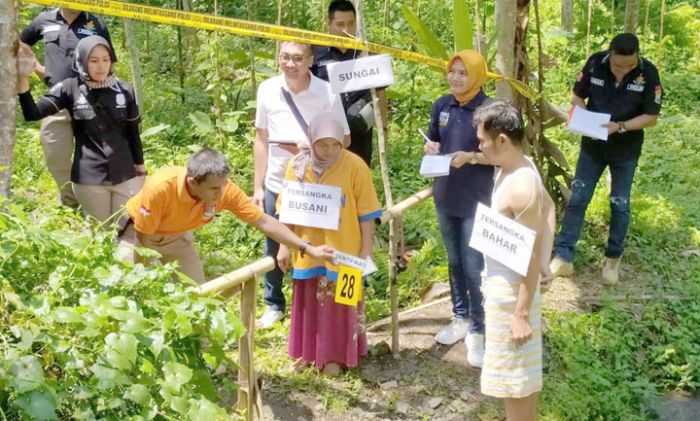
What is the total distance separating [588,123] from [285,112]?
203 cm

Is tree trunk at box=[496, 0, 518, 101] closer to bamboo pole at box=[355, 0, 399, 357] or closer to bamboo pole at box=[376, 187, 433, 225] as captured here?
bamboo pole at box=[376, 187, 433, 225]

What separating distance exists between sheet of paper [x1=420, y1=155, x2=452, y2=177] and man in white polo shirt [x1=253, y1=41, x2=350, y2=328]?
1.71 feet

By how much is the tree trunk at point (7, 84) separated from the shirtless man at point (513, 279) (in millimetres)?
2025

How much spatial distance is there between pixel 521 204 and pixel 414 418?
1.43 meters

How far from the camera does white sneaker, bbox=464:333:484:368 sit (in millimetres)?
4414

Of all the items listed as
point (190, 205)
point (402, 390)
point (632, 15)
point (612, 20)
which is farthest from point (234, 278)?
point (612, 20)

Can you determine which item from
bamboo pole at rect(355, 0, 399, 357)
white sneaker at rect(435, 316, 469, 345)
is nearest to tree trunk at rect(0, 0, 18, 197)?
bamboo pole at rect(355, 0, 399, 357)

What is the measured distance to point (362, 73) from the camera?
3969 mm

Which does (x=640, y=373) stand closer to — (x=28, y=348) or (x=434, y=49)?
(x=434, y=49)

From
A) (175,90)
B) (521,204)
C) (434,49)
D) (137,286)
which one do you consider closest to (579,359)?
(521,204)

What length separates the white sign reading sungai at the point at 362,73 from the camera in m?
3.93

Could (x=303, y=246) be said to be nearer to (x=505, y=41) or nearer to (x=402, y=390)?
(x=402, y=390)

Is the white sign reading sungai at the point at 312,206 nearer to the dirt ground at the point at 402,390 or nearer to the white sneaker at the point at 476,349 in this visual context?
the dirt ground at the point at 402,390

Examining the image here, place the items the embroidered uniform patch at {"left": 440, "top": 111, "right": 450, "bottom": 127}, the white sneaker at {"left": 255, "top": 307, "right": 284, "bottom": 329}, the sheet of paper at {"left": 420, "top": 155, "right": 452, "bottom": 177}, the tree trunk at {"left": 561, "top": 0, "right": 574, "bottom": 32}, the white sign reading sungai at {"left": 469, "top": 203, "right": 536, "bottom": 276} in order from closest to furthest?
the white sign reading sungai at {"left": 469, "top": 203, "right": 536, "bottom": 276}, the sheet of paper at {"left": 420, "top": 155, "right": 452, "bottom": 177}, the embroidered uniform patch at {"left": 440, "top": 111, "right": 450, "bottom": 127}, the white sneaker at {"left": 255, "top": 307, "right": 284, "bottom": 329}, the tree trunk at {"left": 561, "top": 0, "right": 574, "bottom": 32}
